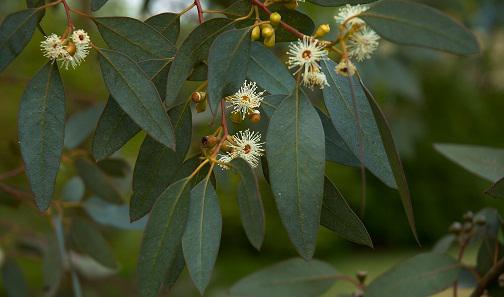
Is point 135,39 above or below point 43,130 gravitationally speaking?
above

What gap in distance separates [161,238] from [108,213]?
2.35ft

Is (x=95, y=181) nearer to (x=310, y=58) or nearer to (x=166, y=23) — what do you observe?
(x=166, y=23)

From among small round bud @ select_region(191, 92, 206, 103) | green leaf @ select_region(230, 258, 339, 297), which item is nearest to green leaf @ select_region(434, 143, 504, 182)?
green leaf @ select_region(230, 258, 339, 297)

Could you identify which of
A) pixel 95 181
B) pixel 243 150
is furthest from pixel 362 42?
pixel 95 181

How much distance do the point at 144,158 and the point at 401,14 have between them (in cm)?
31

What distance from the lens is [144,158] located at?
2.56 ft

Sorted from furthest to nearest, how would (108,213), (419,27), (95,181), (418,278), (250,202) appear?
1. (108,213)
2. (95,181)
3. (418,278)
4. (250,202)
5. (419,27)

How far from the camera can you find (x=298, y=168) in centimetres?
67

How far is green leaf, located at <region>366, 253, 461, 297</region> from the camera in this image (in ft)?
3.36

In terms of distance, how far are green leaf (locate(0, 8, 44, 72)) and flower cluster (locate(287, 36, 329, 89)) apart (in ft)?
0.92

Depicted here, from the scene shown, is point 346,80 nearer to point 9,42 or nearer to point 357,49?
point 357,49

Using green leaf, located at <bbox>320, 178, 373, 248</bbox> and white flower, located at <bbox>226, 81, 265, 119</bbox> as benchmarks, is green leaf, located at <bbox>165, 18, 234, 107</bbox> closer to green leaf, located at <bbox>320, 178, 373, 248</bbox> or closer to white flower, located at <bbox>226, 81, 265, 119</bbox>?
white flower, located at <bbox>226, 81, 265, 119</bbox>

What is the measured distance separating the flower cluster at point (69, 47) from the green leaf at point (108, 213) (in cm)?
65

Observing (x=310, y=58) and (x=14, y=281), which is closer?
(x=310, y=58)
